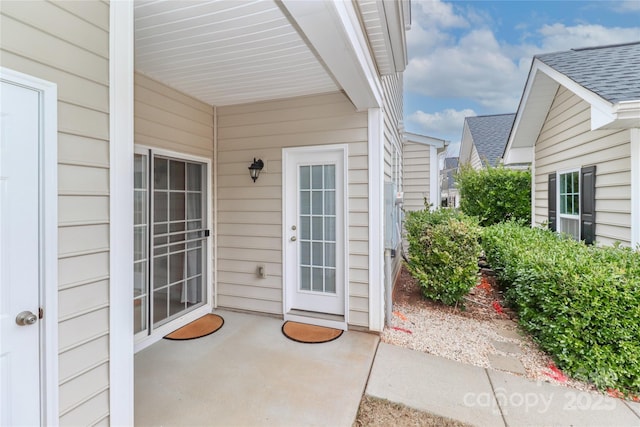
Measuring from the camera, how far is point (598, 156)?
3.71 metres

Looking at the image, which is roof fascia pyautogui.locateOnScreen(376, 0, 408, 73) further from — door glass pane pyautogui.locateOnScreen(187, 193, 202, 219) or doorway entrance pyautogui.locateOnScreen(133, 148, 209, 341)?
door glass pane pyautogui.locateOnScreen(187, 193, 202, 219)

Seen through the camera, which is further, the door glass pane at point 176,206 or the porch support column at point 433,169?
the porch support column at point 433,169

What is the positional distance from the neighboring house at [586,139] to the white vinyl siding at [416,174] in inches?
102

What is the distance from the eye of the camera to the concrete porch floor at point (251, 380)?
2.10 metres

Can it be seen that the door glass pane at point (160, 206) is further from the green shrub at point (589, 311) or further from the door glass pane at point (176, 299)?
the green shrub at point (589, 311)

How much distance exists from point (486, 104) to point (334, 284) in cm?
3028

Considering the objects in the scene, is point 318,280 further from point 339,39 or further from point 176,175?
point 339,39

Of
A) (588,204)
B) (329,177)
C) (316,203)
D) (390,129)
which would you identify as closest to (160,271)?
(316,203)

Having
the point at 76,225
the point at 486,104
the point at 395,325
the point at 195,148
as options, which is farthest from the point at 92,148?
the point at 486,104

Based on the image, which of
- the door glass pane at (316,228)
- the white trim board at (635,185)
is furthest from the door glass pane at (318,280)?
the white trim board at (635,185)

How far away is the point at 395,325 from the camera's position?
3570mm

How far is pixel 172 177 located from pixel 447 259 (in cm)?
351

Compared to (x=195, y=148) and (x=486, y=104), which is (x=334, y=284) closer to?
(x=195, y=148)

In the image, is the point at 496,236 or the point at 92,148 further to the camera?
the point at 496,236
